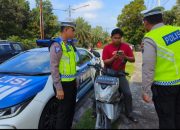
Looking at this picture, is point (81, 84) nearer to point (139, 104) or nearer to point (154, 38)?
point (139, 104)

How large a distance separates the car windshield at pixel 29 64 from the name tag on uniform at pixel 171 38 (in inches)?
103

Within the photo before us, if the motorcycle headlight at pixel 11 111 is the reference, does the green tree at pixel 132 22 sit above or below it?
above

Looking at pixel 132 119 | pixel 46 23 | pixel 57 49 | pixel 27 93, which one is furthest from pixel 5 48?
pixel 46 23

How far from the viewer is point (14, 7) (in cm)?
5269

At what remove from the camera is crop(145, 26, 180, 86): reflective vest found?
4.00 m

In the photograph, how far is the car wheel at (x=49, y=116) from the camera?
505cm

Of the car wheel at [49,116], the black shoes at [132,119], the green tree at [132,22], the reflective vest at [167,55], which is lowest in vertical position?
the black shoes at [132,119]

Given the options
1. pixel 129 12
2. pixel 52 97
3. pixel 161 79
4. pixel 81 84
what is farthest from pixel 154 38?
pixel 129 12

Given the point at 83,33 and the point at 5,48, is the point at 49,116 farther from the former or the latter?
the point at 83,33

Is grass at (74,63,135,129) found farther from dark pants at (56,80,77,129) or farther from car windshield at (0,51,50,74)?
car windshield at (0,51,50,74)

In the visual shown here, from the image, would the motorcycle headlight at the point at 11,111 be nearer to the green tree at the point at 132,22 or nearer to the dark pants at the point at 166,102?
the dark pants at the point at 166,102

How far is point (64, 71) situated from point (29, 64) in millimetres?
1948

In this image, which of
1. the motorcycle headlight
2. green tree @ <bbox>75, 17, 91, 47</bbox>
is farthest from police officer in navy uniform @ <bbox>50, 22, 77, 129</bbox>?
green tree @ <bbox>75, 17, 91, 47</bbox>

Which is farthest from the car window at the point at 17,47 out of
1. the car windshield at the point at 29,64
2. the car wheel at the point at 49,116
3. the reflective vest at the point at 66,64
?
the reflective vest at the point at 66,64
